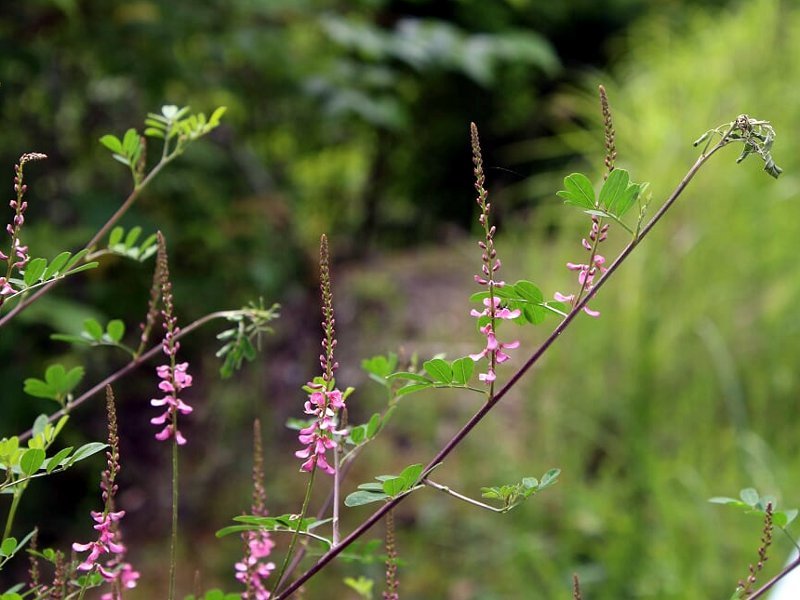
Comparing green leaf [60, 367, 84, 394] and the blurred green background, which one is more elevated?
the blurred green background

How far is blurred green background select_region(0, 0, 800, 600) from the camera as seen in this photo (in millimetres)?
2387

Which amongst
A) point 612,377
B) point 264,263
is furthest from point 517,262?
point 264,263

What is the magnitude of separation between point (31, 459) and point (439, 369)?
0.23m

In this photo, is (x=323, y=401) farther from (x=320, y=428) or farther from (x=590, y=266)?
(x=590, y=266)

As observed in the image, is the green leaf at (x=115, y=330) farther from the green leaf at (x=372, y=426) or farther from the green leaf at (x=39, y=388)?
the green leaf at (x=372, y=426)

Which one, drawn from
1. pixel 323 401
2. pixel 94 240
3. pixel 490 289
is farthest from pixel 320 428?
pixel 94 240

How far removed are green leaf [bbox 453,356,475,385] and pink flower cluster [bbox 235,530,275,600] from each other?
0.17 metres

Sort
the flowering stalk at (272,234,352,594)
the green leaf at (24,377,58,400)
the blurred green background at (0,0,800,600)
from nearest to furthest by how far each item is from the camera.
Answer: the flowering stalk at (272,234,352,594) → the green leaf at (24,377,58,400) → the blurred green background at (0,0,800,600)

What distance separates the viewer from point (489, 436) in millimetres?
2785

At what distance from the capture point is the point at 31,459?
1.78ft

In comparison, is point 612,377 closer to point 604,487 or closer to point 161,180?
point 604,487

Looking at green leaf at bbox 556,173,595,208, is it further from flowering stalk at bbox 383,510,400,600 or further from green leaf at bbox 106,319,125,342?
green leaf at bbox 106,319,125,342

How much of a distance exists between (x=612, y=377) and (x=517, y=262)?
0.76 m

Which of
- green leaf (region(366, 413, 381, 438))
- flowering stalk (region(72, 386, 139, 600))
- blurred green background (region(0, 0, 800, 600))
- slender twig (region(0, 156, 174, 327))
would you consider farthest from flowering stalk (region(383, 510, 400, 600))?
blurred green background (region(0, 0, 800, 600))
